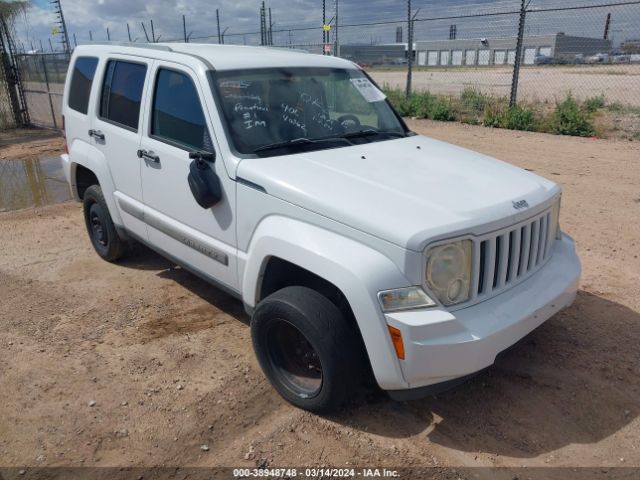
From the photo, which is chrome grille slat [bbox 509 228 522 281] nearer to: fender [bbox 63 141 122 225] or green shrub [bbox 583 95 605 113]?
fender [bbox 63 141 122 225]

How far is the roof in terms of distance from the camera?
383 centimetres

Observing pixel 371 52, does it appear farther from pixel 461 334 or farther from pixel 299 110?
pixel 461 334

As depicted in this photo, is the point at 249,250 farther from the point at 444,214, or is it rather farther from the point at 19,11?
the point at 19,11

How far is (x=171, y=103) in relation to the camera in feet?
12.9

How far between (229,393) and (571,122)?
10248 mm

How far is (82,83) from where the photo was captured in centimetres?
517

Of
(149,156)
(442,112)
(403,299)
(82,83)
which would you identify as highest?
(82,83)

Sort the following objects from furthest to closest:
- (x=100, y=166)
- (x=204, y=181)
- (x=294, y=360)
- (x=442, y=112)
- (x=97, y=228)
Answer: (x=442, y=112) < (x=97, y=228) < (x=100, y=166) < (x=204, y=181) < (x=294, y=360)

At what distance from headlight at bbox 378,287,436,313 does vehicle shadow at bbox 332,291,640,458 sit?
2.26 feet

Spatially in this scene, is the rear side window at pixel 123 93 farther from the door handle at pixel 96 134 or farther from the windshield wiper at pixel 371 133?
the windshield wiper at pixel 371 133

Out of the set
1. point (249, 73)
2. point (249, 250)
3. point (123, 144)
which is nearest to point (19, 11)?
point (123, 144)

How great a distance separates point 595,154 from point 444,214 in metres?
7.91

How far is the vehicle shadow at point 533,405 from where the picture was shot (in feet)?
9.64

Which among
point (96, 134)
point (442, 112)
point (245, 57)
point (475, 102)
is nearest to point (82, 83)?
point (96, 134)
